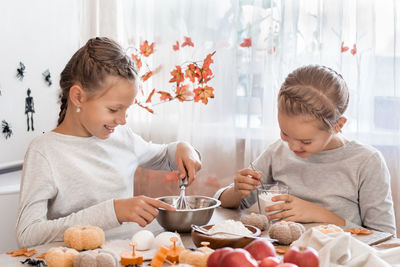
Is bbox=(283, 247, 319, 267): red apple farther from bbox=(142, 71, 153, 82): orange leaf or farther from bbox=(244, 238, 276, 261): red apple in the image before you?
bbox=(142, 71, 153, 82): orange leaf

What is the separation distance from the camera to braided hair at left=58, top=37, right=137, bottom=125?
1.43m

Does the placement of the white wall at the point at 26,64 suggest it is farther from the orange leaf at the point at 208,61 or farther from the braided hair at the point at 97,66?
the braided hair at the point at 97,66

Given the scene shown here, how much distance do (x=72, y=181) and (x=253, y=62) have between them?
4.32 ft

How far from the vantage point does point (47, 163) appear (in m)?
1.38

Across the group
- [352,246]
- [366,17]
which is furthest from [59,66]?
[352,246]

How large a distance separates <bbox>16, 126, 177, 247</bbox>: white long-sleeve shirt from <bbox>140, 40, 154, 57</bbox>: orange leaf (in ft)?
3.18

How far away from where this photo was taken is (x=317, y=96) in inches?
59.0

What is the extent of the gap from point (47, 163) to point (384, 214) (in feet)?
3.54

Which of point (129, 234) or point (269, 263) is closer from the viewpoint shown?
point (269, 263)

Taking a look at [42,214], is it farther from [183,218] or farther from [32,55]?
[32,55]

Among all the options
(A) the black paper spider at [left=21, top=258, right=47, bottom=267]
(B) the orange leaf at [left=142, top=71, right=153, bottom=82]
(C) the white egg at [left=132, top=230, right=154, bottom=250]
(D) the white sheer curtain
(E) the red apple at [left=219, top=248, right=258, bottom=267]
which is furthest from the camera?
(B) the orange leaf at [left=142, top=71, right=153, bottom=82]

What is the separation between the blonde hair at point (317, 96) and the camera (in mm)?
1489

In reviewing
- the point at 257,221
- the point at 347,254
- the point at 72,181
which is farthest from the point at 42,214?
the point at 347,254

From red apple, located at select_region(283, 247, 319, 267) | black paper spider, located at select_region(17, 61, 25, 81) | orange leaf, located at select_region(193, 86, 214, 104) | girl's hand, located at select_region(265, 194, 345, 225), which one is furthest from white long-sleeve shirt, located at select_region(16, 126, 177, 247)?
black paper spider, located at select_region(17, 61, 25, 81)
